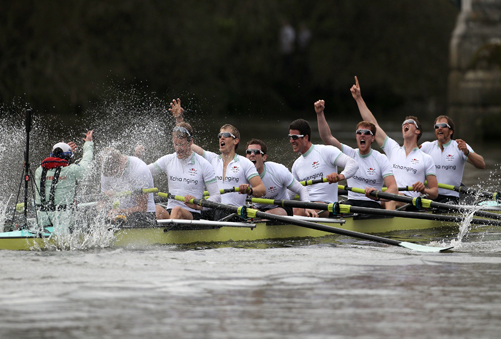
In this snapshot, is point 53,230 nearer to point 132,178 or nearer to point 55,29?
point 132,178

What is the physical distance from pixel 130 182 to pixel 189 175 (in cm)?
68

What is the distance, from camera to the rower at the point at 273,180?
9.71 meters

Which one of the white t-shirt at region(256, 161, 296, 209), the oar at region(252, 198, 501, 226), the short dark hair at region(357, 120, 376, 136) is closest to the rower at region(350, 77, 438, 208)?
the short dark hair at region(357, 120, 376, 136)

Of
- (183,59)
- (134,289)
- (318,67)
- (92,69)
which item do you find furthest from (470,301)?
(318,67)

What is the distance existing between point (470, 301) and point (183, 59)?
20916 mm

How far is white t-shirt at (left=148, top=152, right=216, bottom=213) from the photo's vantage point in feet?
30.6

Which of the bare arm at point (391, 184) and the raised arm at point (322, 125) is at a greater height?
the raised arm at point (322, 125)

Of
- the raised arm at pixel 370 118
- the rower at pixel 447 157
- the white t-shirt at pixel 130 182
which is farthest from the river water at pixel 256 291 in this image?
the raised arm at pixel 370 118

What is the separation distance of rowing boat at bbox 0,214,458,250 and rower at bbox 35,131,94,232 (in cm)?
13

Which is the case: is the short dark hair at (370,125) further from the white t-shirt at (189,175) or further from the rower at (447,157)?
the white t-shirt at (189,175)

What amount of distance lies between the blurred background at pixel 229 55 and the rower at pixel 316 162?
11.8 meters

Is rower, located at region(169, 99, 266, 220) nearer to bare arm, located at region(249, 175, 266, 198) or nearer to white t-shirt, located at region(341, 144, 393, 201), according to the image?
bare arm, located at region(249, 175, 266, 198)

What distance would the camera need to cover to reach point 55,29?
22.9 meters

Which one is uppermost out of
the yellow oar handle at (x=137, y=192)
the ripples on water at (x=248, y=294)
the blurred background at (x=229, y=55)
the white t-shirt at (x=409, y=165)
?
the blurred background at (x=229, y=55)
